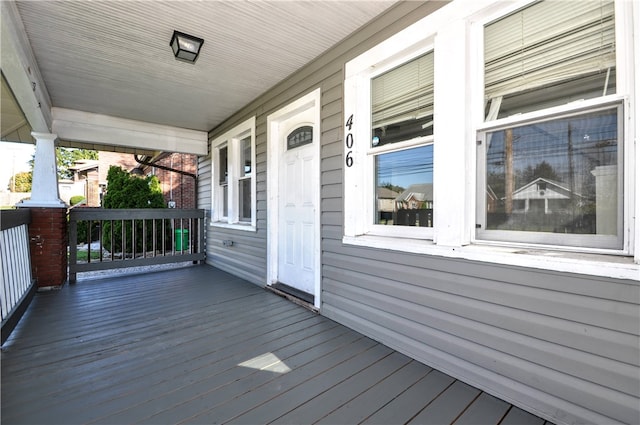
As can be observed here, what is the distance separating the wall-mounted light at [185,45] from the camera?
2561 millimetres

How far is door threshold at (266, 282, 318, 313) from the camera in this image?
3124mm

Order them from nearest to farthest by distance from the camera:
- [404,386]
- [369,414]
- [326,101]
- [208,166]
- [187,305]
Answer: [369,414]
[404,386]
[326,101]
[187,305]
[208,166]

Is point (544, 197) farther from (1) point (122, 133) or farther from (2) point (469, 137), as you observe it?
(1) point (122, 133)

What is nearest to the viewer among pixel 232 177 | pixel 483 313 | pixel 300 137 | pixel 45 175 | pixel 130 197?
pixel 483 313

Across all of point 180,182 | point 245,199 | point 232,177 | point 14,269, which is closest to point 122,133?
point 232,177

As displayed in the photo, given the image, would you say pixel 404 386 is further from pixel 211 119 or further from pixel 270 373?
pixel 211 119

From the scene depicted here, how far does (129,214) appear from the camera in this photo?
16.5 ft

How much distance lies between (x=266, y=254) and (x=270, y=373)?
210 centimetres

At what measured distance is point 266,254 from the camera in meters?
3.91

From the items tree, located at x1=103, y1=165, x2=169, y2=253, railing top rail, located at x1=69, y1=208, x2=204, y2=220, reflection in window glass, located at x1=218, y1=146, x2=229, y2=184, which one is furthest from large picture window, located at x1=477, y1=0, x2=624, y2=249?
tree, located at x1=103, y1=165, x2=169, y2=253

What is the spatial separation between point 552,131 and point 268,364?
2261 millimetres

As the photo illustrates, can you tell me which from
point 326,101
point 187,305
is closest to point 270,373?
point 187,305

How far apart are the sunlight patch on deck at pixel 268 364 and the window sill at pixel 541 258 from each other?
46.6 inches

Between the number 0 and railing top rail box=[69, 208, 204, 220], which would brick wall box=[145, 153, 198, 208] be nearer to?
railing top rail box=[69, 208, 204, 220]
